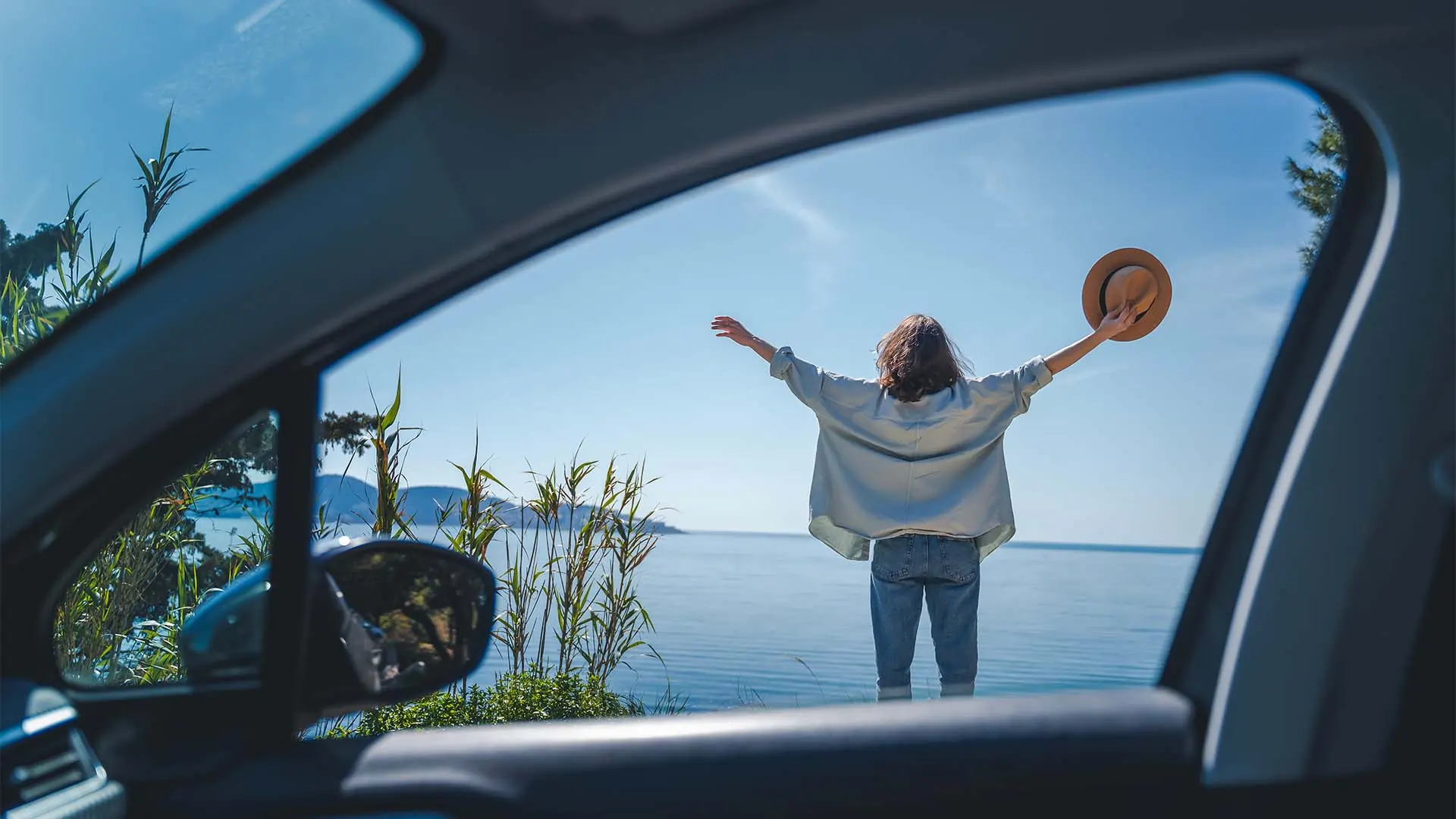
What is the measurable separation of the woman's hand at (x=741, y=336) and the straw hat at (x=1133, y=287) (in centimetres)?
147

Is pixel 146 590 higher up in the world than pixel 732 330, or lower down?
lower down

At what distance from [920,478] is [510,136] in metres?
2.74

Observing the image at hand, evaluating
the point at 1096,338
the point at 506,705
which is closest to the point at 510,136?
the point at 1096,338

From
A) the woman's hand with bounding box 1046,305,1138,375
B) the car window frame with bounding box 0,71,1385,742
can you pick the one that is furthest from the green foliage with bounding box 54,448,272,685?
the woman's hand with bounding box 1046,305,1138,375

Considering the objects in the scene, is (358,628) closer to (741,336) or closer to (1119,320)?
(1119,320)

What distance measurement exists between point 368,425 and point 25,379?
339 cm

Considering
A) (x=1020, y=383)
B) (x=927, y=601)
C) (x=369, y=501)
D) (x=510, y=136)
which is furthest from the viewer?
(x=369, y=501)

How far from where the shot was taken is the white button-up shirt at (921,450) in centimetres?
339

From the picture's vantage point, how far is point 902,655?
11.4 ft

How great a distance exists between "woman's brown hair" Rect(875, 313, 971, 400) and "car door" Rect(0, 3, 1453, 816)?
8.06ft

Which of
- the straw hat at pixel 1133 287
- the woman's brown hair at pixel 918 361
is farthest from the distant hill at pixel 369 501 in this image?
the straw hat at pixel 1133 287

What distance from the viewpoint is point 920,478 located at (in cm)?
340

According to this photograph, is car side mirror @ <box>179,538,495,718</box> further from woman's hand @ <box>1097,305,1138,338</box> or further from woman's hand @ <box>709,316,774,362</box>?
woman's hand @ <box>709,316,774,362</box>

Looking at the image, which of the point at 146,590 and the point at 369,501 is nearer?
the point at 146,590
